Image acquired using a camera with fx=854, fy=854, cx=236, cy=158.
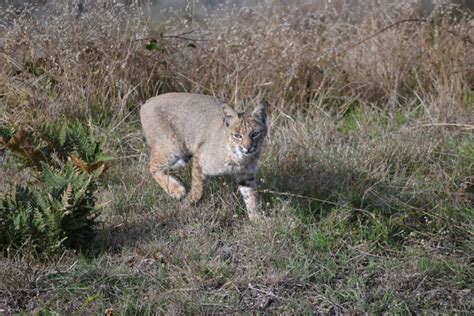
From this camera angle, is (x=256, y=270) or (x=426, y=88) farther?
(x=426, y=88)

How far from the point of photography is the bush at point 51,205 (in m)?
5.17

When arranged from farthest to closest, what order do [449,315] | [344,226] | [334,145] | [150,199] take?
1. [334,145]
2. [150,199]
3. [344,226]
4. [449,315]

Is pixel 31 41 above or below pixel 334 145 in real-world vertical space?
above

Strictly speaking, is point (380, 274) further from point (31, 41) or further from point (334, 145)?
point (31, 41)

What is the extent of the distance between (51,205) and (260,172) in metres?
1.85

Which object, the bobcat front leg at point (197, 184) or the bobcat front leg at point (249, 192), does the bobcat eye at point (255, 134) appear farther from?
the bobcat front leg at point (197, 184)

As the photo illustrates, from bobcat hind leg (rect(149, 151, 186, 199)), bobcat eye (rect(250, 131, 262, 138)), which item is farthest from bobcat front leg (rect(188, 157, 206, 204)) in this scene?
bobcat eye (rect(250, 131, 262, 138))

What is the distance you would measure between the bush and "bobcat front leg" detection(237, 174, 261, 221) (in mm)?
1005

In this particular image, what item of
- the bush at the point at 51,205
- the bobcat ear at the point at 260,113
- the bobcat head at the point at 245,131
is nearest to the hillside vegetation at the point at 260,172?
the bush at the point at 51,205

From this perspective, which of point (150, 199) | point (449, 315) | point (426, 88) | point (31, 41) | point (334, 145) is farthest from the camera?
point (426, 88)

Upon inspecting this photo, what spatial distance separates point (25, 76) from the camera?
24.8ft

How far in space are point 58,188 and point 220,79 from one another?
288 cm

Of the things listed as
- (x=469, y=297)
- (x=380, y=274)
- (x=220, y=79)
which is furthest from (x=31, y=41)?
(x=469, y=297)

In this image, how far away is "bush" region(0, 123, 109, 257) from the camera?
5172 millimetres
